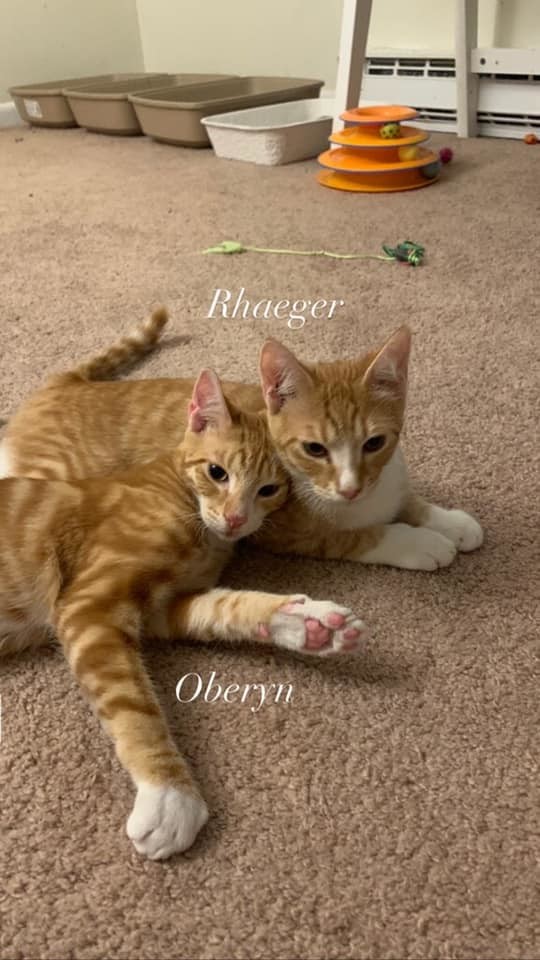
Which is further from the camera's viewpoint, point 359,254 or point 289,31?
point 289,31

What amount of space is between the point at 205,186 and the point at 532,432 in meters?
1.51

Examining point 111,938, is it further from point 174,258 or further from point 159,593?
point 174,258

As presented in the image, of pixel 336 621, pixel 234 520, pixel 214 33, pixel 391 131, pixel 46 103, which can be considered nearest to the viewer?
pixel 336 621

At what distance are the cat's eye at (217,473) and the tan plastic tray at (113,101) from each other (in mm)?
2423

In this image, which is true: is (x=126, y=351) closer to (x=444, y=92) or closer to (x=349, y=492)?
(x=349, y=492)

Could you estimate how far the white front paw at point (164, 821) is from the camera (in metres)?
0.66

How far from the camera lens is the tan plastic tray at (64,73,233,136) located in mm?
3041

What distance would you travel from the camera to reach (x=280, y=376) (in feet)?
3.05

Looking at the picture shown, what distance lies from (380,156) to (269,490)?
154 centimetres

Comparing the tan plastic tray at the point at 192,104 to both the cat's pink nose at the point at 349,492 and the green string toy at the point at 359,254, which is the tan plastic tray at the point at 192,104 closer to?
the green string toy at the point at 359,254

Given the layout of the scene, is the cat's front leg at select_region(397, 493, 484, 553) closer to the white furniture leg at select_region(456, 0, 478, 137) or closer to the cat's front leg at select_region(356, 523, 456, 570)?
the cat's front leg at select_region(356, 523, 456, 570)

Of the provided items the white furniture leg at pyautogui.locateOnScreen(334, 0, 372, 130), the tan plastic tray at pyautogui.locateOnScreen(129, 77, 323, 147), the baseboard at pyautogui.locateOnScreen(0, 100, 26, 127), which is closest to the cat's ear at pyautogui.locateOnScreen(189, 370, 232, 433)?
the white furniture leg at pyautogui.locateOnScreen(334, 0, 372, 130)

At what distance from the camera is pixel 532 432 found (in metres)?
1.17

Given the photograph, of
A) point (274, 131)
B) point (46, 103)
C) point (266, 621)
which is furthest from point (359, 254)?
point (46, 103)
